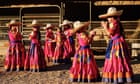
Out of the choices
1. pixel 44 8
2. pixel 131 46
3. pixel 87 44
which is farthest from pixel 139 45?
pixel 87 44

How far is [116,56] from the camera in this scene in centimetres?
1113

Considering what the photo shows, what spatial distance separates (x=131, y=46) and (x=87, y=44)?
6967mm

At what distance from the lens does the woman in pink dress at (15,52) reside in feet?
45.9

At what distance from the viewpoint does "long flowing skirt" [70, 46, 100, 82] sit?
11562 mm

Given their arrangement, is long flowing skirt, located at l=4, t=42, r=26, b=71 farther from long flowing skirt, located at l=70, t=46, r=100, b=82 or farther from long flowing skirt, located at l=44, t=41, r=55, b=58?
long flowing skirt, located at l=70, t=46, r=100, b=82

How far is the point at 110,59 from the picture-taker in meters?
11.2

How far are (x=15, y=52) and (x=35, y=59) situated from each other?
0.82 metres

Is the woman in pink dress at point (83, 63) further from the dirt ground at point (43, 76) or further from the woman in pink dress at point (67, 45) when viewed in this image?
the woman in pink dress at point (67, 45)

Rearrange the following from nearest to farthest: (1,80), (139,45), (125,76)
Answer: (125,76) → (1,80) → (139,45)

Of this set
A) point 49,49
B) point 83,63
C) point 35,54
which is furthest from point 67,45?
point 83,63

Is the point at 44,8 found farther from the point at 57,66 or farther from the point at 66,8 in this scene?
the point at 57,66

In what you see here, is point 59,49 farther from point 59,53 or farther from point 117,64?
point 117,64

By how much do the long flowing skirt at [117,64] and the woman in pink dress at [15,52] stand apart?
12.9 feet

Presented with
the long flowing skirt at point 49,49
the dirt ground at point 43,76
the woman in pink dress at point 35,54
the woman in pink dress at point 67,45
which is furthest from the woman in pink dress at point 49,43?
the woman in pink dress at point 35,54
